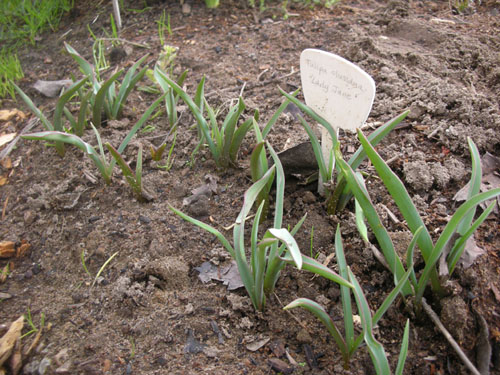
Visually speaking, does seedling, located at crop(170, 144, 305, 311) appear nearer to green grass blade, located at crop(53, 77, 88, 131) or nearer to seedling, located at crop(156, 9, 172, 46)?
green grass blade, located at crop(53, 77, 88, 131)

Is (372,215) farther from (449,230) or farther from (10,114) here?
(10,114)

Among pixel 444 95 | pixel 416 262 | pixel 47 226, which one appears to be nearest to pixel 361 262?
pixel 416 262

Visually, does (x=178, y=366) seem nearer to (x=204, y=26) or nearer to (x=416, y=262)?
(x=416, y=262)

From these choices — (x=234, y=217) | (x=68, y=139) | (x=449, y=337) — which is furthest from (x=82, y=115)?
(x=449, y=337)

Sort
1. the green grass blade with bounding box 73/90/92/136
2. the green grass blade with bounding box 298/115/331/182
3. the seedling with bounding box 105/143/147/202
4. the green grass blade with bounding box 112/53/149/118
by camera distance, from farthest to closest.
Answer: the green grass blade with bounding box 112/53/149/118 < the green grass blade with bounding box 73/90/92/136 < the seedling with bounding box 105/143/147/202 < the green grass blade with bounding box 298/115/331/182

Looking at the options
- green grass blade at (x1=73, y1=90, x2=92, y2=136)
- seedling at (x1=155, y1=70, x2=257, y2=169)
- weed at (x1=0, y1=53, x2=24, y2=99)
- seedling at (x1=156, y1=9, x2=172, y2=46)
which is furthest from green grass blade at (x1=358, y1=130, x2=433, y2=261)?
weed at (x1=0, y1=53, x2=24, y2=99)
